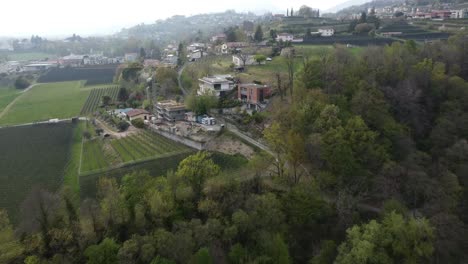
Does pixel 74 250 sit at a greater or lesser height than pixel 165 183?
lesser

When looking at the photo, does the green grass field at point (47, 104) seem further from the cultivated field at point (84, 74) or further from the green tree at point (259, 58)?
the green tree at point (259, 58)

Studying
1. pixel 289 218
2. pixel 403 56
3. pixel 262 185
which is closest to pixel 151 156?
pixel 262 185

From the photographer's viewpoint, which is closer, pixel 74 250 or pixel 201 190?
pixel 74 250

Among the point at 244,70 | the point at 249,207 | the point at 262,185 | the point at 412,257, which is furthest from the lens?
the point at 244,70

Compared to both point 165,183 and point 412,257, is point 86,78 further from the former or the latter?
point 412,257

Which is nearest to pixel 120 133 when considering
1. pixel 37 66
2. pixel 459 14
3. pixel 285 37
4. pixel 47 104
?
pixel 47 104

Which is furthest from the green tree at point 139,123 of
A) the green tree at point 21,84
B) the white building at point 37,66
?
the white building at point 37,66

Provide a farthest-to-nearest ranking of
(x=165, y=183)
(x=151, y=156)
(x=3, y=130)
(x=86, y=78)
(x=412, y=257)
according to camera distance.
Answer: (x=86, y=78) → (x=3, y=130) → (x=151, y=156) → (x=165, y=183) → (x=412, y=257)

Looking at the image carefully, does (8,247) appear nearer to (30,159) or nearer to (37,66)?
(30,159)
